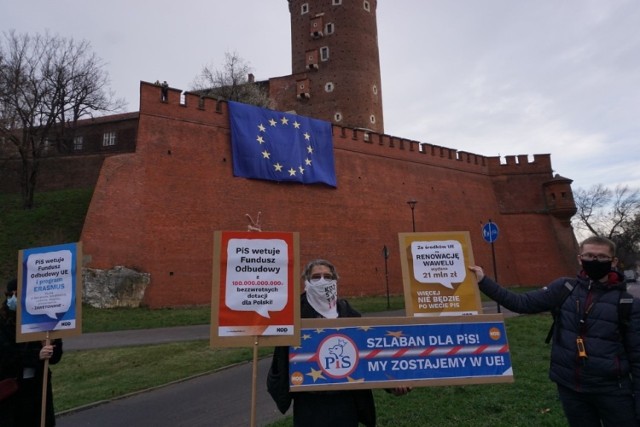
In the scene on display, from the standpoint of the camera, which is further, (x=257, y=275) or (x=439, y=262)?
(x=439, y=262)

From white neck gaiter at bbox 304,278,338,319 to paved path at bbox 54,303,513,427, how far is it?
118 inches

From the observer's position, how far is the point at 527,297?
3703 mm

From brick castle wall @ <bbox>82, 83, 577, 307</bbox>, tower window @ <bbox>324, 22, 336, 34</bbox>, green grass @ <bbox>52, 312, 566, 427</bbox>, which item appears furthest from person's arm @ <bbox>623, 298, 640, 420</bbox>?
tower window @ <bbox>324, 22, 336, 34</bbox>

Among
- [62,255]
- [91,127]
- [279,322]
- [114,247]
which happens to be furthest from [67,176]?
[279,322]

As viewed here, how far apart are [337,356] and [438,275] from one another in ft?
4.10

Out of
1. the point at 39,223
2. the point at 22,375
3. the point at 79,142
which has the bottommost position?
the point at 22,375

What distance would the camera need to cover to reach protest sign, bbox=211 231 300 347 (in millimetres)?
3365

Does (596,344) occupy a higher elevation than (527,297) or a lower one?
lower

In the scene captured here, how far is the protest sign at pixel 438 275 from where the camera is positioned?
12.7 feet

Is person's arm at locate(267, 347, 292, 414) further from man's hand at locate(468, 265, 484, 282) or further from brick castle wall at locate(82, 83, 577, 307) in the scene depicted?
brick castle wall at locate(82, 83, 577, 307)

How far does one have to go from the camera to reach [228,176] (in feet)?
73.4

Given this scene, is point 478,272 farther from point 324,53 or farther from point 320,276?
point 324,53

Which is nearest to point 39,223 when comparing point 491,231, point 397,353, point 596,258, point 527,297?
point 491,231

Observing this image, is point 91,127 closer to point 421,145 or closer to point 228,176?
point 228,176
